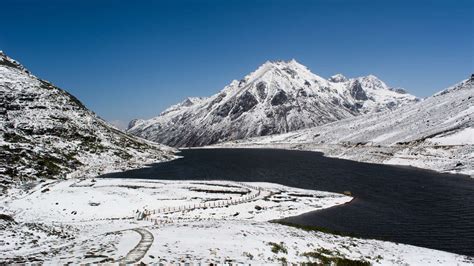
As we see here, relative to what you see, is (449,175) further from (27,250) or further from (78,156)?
(78,156)

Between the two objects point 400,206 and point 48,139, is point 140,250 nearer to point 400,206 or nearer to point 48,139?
point 400,206

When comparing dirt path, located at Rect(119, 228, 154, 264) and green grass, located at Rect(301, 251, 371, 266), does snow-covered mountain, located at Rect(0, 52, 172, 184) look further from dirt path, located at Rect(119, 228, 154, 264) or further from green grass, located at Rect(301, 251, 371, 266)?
green grass, located at Rect(301, 251, 371, 266)

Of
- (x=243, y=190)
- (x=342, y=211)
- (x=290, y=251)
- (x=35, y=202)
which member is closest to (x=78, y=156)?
(x=35, y=202)

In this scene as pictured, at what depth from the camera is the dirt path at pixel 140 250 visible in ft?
70.7

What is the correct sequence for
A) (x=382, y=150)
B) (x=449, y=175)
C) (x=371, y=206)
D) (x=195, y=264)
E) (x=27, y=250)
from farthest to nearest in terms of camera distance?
(x=382, y=150) → (x=449, y=175) → (x=371, y=206) → (x=27, y=250) → (x=195, y=264)

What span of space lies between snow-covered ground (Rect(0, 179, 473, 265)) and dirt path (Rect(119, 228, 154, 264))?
6cm

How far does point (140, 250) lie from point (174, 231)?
10104 mm

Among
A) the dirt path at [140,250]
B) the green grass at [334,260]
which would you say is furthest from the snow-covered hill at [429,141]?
the dirt path at [140,250]

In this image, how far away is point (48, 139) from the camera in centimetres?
14388

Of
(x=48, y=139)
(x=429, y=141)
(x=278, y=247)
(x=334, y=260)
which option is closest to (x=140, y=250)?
(x=278, y=247)

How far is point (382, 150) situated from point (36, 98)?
565 feet

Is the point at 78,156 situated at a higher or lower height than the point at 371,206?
higher

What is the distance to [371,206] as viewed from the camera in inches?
2704

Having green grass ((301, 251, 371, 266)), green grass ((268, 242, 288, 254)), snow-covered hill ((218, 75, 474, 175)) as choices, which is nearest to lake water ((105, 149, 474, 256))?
snow-covered hill ((218, 75, 474, 175))
